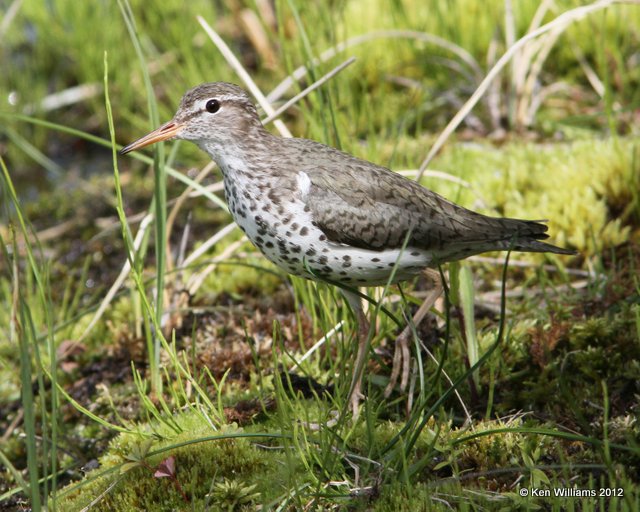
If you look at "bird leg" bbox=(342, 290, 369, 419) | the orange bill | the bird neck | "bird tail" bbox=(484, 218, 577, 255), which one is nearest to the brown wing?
"bird tail" bbox=(484, 218, 577, 255)

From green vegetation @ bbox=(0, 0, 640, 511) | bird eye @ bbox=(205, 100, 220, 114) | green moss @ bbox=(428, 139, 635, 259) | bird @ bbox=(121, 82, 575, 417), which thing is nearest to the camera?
green vegetation @ bbox=(0, 0, 640, 511)

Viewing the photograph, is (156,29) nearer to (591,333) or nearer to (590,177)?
(590,177)

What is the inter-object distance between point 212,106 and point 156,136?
1.28ft

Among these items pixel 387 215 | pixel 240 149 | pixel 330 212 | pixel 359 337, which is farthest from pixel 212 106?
pixel 359 337

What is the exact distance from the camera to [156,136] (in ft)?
14.8

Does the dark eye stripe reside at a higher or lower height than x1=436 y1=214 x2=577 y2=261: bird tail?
higher

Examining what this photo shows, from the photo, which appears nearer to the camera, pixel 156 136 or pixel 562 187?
pixel 156 136

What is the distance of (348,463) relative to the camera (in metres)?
3.91

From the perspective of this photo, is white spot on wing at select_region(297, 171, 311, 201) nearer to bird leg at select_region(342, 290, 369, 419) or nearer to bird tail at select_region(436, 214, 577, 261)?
bird leg at select_region(342, 290, 369, 419)

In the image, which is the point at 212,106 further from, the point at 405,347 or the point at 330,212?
the point at 405,347

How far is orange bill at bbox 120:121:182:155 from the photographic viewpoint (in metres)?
4.47

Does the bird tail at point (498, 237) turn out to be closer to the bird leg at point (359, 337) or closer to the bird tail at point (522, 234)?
the bird tail at point (522, 234)

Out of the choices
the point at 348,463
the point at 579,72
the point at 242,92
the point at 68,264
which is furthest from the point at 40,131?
the point at 348,463

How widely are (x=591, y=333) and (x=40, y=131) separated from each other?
7.14 m
